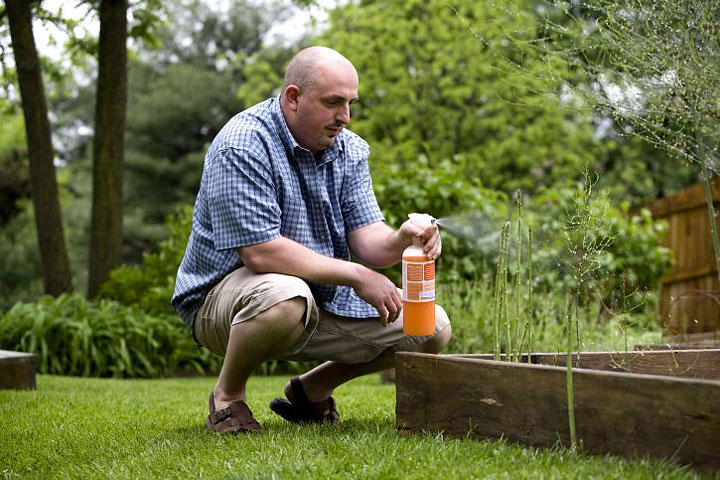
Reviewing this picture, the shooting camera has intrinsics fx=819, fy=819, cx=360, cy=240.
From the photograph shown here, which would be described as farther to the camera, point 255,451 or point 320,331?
point 320,331

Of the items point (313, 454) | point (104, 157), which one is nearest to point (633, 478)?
point (313, 454)

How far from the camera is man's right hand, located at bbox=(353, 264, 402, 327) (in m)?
2.67

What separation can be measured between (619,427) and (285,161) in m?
1.42

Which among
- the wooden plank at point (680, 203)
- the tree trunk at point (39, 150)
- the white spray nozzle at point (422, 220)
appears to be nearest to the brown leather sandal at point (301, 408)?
the white spray nozzle at point (422, 220)

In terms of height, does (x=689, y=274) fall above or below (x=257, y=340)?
above

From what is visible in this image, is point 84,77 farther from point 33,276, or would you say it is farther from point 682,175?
point 682,175

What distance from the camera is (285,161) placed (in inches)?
113

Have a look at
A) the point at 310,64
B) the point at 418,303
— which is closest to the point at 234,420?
the point at 418,303

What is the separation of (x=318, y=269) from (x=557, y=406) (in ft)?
2.89

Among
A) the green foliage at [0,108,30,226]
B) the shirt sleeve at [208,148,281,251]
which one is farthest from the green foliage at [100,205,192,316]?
the green foliage at [0,108,30,226]

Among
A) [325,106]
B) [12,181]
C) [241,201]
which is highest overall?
[12,181]

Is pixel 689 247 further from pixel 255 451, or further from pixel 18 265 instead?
pixel 18 265

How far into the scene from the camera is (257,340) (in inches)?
106

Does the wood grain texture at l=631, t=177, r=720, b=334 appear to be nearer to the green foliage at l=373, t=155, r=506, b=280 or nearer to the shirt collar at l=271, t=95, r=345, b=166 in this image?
the green foliage at l=373, t=155, r=506, b=280
